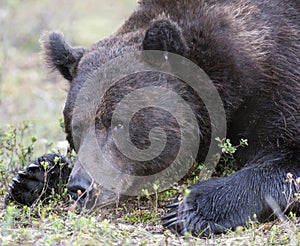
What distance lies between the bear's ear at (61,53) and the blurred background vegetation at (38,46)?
9.94 ft

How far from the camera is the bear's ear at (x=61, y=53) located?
635 centimetres

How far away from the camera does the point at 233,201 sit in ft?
16.9

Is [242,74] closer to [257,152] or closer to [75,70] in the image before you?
[257,152]

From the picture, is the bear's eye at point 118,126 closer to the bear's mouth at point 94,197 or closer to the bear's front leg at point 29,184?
the bear's mouth at point 94,197

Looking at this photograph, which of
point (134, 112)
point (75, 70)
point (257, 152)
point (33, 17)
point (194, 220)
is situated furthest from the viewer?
point (33, 17)

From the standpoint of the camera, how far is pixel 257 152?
227 inches

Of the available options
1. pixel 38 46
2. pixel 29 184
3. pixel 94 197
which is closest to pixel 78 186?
pixel 94 197

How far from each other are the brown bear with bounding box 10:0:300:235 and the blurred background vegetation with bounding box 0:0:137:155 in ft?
12.7

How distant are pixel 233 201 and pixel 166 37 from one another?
1.47m

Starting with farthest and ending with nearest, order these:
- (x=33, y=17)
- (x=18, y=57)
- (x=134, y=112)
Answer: (x=33, y=17)
(x=18, y=57)
(x=134, y=112)

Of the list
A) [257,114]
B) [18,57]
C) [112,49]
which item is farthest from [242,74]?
[18,57]

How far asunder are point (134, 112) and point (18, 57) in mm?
11324

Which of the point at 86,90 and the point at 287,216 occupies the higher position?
the point at 86,90

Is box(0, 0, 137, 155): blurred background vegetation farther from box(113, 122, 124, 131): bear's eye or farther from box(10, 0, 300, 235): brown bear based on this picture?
box(113, 122, 124, 131): bear's eye
